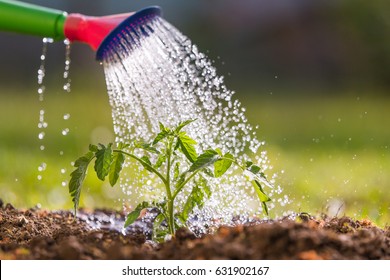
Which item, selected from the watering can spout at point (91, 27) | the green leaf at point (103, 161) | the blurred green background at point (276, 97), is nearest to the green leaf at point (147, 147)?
the green leaf at point (103, 161)

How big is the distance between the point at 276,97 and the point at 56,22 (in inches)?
160

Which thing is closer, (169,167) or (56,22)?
(169,167)

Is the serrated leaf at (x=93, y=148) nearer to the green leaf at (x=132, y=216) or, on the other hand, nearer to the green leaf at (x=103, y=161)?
the green leaf at (x=103, y=161)

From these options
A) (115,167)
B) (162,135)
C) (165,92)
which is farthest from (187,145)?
(165,92)

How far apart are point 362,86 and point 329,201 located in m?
3.46

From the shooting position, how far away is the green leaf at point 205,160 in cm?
215

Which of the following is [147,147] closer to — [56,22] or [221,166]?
[221,166]

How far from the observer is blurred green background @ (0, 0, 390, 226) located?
3.84 metres

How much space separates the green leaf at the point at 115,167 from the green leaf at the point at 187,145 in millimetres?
173

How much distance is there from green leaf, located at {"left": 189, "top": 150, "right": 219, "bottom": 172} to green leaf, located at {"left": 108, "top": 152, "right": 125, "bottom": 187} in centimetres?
23

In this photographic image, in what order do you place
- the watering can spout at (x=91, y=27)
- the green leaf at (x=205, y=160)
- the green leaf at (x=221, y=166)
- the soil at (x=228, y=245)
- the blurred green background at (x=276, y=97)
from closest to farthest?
the soil at (x=228, y=245) → the green leaf at (x=205, y=160) → the green leaf at (x=221, y=166) → the watering can spout at (x=91, y=27) → the blurred green background at (x=276, y=97)

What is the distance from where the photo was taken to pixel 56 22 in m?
2.77

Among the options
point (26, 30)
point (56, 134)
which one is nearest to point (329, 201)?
point (26, 30)

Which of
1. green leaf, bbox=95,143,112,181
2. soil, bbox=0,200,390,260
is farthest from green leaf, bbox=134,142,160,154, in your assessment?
soil, bbox=0,200,390,260
